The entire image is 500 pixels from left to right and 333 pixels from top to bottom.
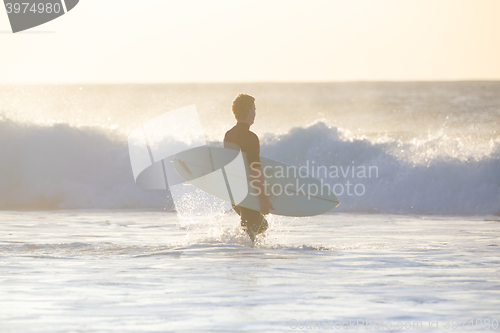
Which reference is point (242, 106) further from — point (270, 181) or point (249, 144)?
point (270, 181)

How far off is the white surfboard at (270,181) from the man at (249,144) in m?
0.67

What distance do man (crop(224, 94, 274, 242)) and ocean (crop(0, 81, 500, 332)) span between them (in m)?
0.39

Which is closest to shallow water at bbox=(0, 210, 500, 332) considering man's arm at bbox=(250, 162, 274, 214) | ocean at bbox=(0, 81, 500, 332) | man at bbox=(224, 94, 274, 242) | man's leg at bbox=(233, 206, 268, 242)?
ocean at bbox=(0, 81, 500, 332)

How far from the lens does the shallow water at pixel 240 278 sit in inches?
171

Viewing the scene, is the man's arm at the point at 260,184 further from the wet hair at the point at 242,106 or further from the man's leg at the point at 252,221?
the wet hair at the point at 242,106

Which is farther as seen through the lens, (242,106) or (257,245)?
(257,245)

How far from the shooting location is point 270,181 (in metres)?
7.96

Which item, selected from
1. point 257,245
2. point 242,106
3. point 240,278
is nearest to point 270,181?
point 257,245

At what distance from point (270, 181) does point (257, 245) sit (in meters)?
0.97

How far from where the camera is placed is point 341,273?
5801 mm

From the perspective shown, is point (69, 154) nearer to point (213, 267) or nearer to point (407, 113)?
→ point (213, 267)

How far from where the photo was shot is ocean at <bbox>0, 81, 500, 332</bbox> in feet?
14.6

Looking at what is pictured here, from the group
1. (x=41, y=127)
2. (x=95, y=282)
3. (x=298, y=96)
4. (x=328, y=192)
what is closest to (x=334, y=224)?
(x=328, y=192)

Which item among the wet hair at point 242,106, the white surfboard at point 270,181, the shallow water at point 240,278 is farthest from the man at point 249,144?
the white surfboard at point 270,181
